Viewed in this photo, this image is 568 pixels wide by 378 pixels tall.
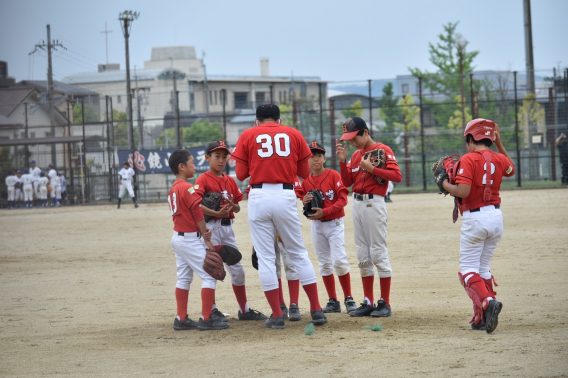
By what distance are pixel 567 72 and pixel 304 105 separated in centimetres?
2184

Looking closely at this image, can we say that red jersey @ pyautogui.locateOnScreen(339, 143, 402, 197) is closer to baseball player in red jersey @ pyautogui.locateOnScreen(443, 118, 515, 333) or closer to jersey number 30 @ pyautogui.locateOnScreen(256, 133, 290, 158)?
baseball player in red jersey @ pyautogui.locateOnScreen(443, 118, 515, 333)

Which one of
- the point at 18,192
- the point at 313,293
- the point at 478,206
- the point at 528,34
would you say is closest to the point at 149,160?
the point at 18,192

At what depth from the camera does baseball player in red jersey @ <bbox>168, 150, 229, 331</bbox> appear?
255 inches

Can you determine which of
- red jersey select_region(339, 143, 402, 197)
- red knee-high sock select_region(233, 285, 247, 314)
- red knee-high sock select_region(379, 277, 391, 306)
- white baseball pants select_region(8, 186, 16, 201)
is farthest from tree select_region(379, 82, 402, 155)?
red knee-high sock select_region(233, 285, 247, 314)

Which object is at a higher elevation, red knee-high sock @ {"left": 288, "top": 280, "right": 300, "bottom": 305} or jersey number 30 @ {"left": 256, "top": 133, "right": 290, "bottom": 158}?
jersey number 30 @ {"left": 256, "top": 133, "right": 290, "bottom": 158}

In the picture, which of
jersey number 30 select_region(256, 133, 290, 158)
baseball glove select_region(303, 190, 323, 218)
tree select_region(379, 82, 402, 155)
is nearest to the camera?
jersey number 30 select_region(256, 133, 290, 158)

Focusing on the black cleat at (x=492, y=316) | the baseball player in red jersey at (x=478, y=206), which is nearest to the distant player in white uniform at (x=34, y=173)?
the baseball player in red jersey at (x=478, y=206)

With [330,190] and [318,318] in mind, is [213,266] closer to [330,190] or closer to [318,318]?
[318,318]

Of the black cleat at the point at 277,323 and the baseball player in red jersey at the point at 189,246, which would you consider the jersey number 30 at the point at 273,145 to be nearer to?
the baseball player in red jersey at the point at 189,246

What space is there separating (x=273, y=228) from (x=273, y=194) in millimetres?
359

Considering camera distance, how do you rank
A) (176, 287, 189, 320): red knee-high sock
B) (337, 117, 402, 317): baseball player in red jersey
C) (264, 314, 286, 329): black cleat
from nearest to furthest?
(264, 314, 286, 329): black cleat
(176, 287, 189, 320): red knee-high sock
(337, 117, 402, 317): baseball player in red jersey

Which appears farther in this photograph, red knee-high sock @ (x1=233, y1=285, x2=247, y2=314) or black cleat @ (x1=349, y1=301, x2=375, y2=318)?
red knee-high sock @ (x1=233, y1=285, x2=247, y2=314)

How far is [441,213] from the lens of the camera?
18250 millimetres

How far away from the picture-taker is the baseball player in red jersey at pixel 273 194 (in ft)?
20.3
